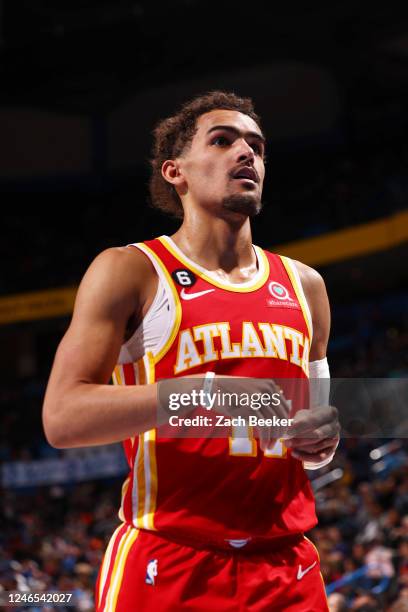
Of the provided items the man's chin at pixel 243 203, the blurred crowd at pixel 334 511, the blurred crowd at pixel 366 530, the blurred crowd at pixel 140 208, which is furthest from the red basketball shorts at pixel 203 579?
the blurred crowd at pixel 140 208

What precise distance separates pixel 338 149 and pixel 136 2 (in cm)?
647

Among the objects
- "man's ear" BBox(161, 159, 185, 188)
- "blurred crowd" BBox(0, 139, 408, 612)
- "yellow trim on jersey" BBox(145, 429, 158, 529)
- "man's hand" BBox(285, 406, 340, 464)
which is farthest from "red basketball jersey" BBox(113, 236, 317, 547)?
"blurred crowd" BBox(0, 139, 408, 612)

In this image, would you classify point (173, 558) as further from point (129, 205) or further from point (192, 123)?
point (129, 205)

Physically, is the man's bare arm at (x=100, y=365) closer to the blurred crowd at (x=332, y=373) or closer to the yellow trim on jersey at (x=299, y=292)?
the yellow trim on jersey at (x=299, y=292)

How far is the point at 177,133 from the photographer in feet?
10.1

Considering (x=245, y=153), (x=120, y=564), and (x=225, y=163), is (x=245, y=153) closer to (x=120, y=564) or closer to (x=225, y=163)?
(x=225, y=163)

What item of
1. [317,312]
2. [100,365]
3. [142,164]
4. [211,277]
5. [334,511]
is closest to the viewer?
[100,365]

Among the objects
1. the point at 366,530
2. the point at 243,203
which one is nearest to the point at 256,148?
the point at 243,203

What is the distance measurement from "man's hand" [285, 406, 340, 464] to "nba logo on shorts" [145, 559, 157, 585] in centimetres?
61

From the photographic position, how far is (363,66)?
21.5 metres

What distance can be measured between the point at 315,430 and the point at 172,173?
1.33 metres

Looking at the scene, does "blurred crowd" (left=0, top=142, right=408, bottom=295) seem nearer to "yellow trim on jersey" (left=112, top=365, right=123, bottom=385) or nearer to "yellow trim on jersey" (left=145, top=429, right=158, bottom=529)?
"yellow trim on jersey" (left=112, top=365, right=123, bottom=385)

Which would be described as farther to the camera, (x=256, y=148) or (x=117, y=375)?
(x=256, y=148)

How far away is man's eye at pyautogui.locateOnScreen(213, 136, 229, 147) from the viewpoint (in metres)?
2.82
